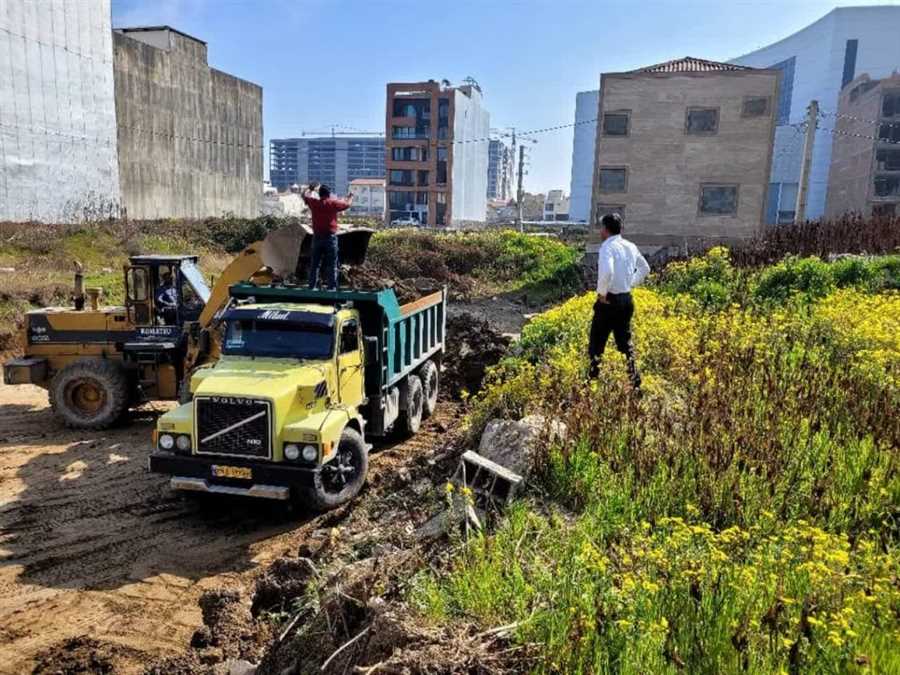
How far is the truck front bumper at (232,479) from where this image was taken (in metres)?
6.43

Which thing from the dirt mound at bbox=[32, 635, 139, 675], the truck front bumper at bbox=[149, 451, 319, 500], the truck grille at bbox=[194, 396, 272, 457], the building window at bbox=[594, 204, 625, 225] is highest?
the building window at bbox=[594, 204, 625, 225]

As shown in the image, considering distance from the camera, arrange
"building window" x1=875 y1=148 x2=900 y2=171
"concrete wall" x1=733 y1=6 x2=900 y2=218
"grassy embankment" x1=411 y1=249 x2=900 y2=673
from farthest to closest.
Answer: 1. "concrete wall" x1=733 y1=6 x2=900 y2=218
2. "building window" x1=875 y1=148 x2=900 y2=171
3. "grassy embankment" x1=411 y1=249 x2=900 y2=673

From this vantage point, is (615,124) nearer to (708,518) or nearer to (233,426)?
(233,426)

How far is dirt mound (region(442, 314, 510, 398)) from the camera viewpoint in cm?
1293

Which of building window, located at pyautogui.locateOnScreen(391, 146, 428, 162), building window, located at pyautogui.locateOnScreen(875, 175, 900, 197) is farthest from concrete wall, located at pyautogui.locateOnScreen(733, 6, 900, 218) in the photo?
building window, located at pyautogui.locateOnScreen(391, 146, 428, 162)

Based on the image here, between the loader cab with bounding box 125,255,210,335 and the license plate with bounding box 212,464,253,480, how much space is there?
407 cm

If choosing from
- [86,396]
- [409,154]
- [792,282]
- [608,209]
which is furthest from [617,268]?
[409,154]

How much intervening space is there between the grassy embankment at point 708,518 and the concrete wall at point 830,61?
84.6m

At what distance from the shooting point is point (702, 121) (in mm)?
29625

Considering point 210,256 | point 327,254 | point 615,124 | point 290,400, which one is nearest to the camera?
point 290,400

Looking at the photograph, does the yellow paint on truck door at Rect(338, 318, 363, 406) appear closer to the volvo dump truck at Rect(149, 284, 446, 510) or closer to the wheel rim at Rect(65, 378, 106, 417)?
the volvo dump truck at Rect(149, 284, 446, 510)

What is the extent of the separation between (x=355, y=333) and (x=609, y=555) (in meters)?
4.54

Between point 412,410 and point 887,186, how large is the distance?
194 ft

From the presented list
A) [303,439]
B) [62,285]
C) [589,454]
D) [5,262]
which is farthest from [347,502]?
[5,262]
